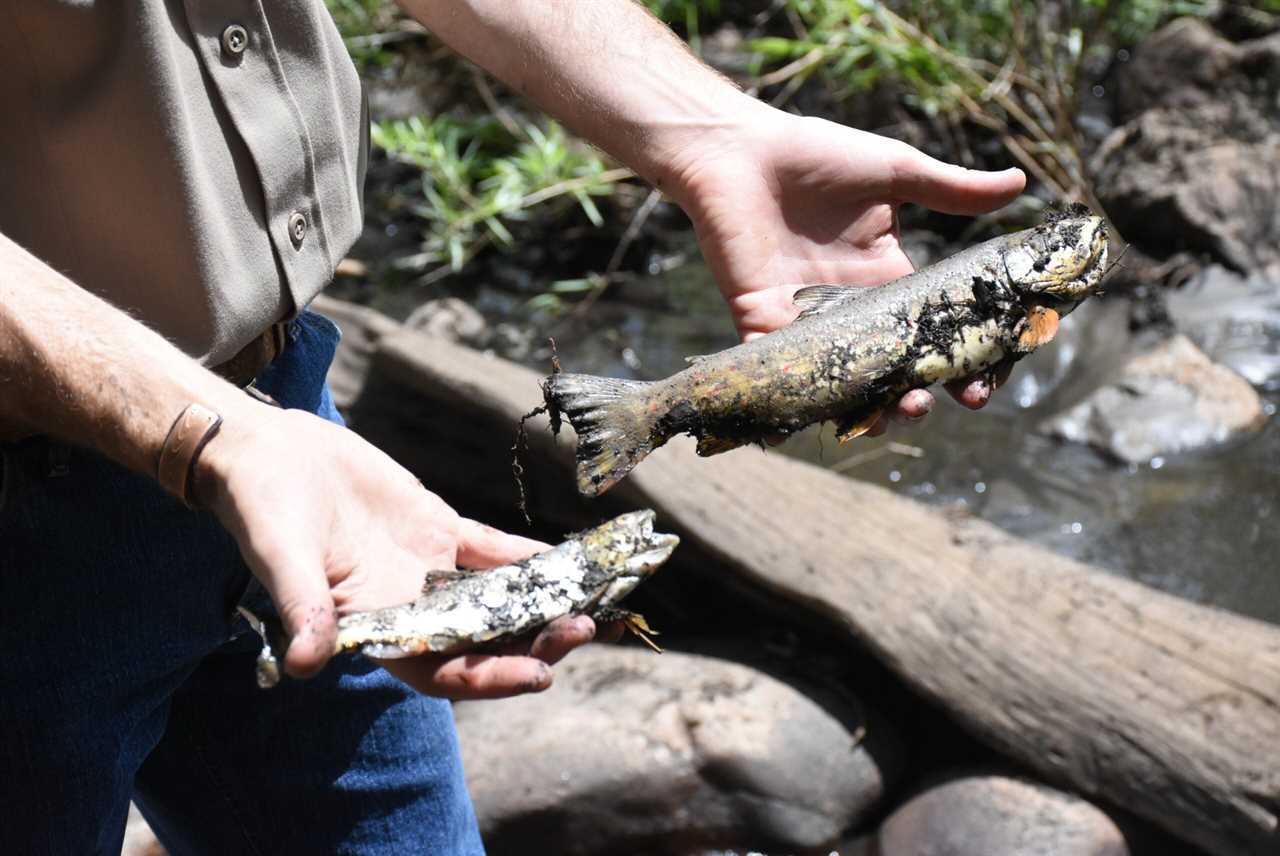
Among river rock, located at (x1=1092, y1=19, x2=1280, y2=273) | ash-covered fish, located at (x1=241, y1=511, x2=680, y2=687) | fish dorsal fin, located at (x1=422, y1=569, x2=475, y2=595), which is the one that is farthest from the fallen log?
river rock, located at (x1=1092, y1=19, x2=1280, y2=273)

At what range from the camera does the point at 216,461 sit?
1536 millimetres

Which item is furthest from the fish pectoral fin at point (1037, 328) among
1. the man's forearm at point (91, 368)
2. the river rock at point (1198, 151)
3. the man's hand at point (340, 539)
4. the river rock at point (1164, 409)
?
the river rock at point (1198, 151)

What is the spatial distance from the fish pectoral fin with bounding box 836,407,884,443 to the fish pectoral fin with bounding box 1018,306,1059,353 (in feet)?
1.06

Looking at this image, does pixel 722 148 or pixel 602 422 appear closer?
pixel 602 422

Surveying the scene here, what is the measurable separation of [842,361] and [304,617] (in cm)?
119

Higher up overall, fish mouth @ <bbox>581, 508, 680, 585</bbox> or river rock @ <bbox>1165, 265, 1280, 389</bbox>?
fish mouth @ <bbox>581, 508, 680, 585</bbox>

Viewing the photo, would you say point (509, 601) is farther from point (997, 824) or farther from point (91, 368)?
point (997, 824)

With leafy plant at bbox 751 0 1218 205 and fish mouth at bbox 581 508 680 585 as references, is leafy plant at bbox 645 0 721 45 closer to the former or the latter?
leafy plant at bbox 751 0 1218 205

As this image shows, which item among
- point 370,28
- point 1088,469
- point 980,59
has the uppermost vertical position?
point 980,59

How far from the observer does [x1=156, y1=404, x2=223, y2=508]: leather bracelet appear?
1546mm

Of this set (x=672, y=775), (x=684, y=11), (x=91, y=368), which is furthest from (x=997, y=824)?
(x=684, y=11)

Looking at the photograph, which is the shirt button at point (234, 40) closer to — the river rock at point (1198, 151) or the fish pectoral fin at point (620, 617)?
the fish pectoral fin at point (620, 617)

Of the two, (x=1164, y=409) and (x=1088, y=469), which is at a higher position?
(x=1164, y=409)

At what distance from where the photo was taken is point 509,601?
1.84 m
